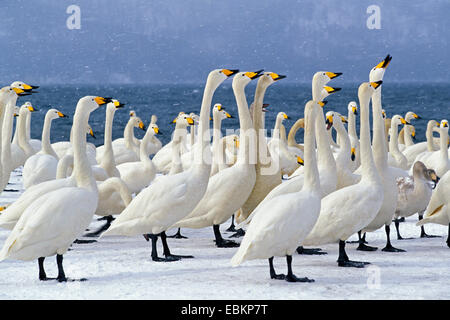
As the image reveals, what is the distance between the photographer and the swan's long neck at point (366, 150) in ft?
24.8

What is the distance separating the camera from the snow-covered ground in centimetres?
610

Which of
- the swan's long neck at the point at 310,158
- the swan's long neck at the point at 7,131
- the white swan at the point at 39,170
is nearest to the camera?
the swan's long neck at the point at 310,158

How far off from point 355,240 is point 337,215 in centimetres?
214

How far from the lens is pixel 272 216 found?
6.39 m

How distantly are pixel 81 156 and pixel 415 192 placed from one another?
3.98 m

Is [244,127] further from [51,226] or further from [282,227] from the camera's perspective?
[51,226]

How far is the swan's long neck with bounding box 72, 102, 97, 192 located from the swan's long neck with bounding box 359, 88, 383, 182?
2.58m

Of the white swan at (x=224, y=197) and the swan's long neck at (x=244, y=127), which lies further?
the swan's long neck at (x=244, y=127)

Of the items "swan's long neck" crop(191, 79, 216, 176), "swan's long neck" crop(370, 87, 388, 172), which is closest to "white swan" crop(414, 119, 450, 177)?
"swan's long neck" crop(370, 87, 388, 172)

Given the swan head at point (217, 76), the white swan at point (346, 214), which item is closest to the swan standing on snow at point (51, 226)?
the white swan at point (346, 214)

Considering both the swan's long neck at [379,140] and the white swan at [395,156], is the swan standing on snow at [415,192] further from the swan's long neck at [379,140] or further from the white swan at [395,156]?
the white swan at [395,156]

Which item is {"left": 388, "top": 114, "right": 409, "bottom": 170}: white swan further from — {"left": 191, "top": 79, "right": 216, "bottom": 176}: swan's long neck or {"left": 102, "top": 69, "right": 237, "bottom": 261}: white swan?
{"left": 102, "top": 69, "right": 237, "bottom": 261}: white swan

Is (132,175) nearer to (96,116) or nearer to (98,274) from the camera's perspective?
(98,274)

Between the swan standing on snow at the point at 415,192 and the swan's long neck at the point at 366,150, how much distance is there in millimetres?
1110
